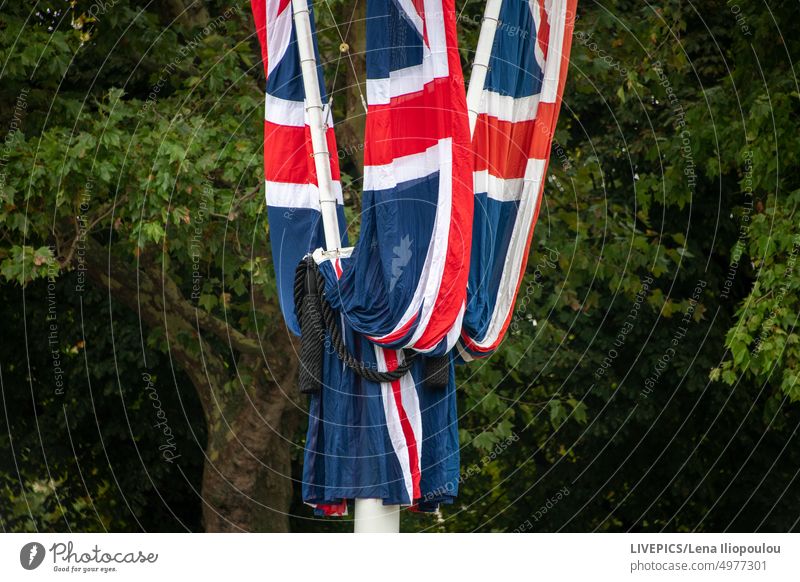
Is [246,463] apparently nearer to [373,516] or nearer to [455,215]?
[373,516]

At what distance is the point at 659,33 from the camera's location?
1348 cm

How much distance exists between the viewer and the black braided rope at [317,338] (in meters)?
5.98

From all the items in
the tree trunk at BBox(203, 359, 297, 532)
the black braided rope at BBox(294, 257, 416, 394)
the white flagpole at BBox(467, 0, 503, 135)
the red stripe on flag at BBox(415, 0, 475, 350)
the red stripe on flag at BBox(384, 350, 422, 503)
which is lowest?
the tree trunk at BBox(203, 359, 297, 532)

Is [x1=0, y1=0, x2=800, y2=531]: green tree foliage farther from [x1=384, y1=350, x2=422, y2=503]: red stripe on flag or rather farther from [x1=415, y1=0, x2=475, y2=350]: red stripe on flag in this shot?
[x1=415, y1=0, x2=475, y2=350]: red stripe on flag

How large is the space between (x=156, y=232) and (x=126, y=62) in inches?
148

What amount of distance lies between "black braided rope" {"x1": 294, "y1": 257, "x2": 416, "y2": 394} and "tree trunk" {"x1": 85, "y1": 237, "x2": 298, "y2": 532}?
7.23 m

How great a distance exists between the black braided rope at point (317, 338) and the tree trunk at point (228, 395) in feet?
23.7

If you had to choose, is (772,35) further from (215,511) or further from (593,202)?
(215,511)

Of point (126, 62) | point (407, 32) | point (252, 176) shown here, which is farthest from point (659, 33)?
point (407, 32)

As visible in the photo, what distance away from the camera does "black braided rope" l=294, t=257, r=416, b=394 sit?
598 centimetres
